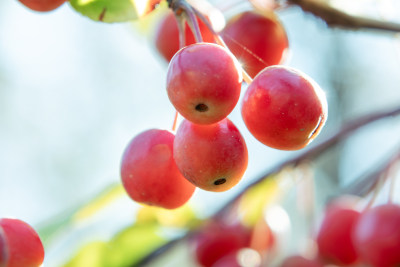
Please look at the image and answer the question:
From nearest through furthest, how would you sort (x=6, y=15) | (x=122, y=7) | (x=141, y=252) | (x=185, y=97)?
(x=185, y=97)
(x=122, y=7)
(x=141, y=252)
(x=6, y=15)

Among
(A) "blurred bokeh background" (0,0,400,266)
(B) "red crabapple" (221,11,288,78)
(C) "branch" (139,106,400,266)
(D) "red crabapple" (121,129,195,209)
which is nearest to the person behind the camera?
(D) "red crabapple" (121,129,195,209)

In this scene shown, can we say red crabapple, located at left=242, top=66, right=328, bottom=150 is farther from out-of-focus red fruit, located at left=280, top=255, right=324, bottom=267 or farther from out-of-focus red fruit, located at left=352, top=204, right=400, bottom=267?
out-of-focus red fruit, located at left=280, top=255, right=324, bottom=267

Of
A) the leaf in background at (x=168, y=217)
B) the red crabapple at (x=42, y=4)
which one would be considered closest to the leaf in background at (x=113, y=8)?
the red crabapple at (x=42, y=4)

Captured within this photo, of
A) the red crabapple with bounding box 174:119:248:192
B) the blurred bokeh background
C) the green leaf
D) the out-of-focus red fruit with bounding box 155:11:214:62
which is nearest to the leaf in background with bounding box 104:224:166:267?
the green leaf

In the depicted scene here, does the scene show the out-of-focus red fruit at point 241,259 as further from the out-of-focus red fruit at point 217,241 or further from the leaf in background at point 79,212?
the leaf in background at point 79,212

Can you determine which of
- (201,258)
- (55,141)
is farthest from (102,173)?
(201,258)

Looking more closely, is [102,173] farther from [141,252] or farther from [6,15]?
[141,252]
